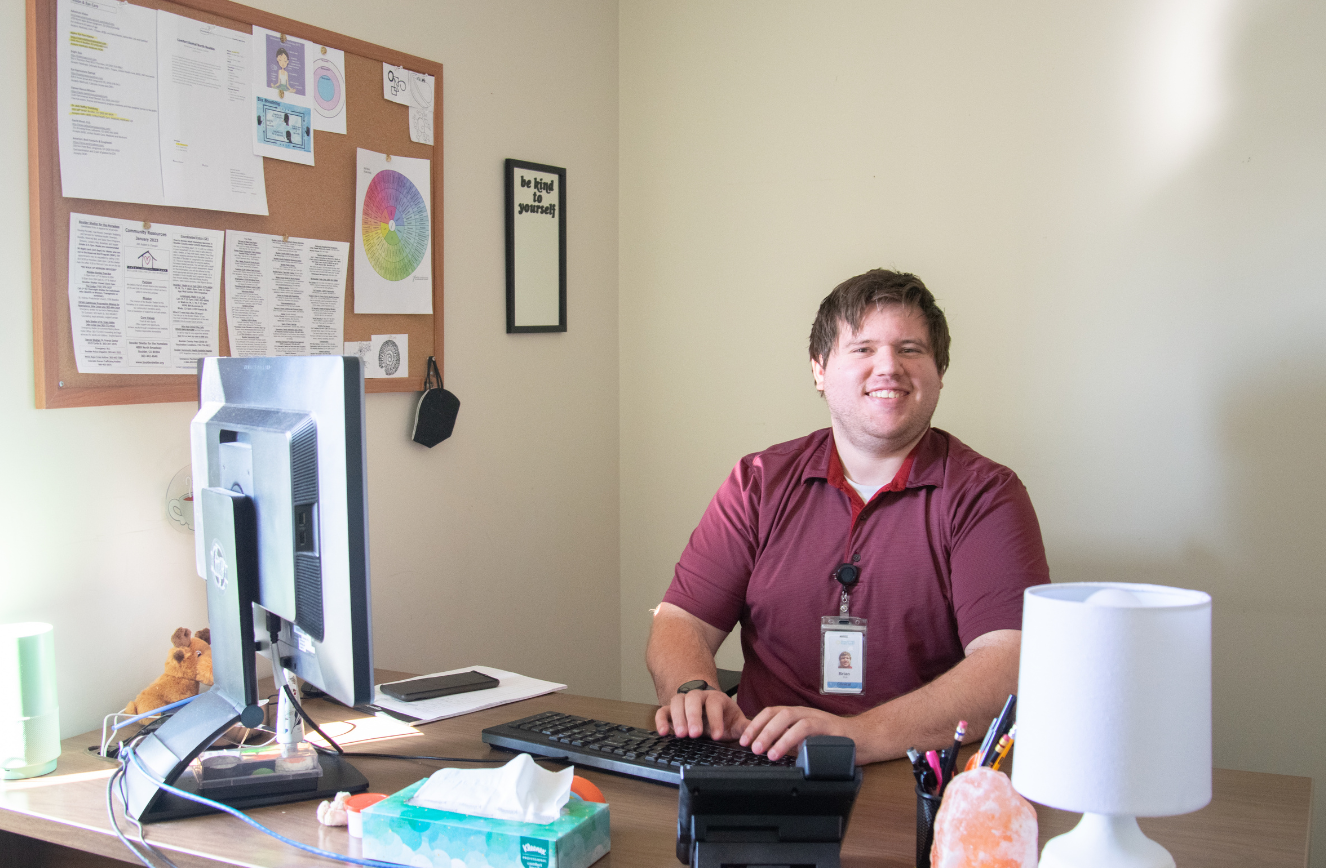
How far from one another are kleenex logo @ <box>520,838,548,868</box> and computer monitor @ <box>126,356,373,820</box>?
26 centimetres

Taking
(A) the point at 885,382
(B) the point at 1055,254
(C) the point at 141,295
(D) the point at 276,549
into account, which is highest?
(B) the point at 1055,254

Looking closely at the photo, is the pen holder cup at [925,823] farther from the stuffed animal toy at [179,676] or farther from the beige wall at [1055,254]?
the beige wall at [1055,254]

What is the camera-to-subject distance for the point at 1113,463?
2383 mm

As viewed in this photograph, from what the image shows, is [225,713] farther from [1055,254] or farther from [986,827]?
[1055,254]

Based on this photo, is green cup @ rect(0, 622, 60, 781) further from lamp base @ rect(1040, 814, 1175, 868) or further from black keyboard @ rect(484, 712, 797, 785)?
lamp base @ rect(1040, 814, 1175, 868)

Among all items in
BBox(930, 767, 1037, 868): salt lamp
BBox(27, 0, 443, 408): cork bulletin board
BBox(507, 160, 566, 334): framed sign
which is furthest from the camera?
BBox(507, 160, 566, 334): framed sign

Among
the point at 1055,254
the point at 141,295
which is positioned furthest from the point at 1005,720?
the point at 1055,254

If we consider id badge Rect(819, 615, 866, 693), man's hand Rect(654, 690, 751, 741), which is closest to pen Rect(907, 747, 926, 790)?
man's hand Rect(654, 690, 751, 741)

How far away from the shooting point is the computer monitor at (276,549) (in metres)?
1.16

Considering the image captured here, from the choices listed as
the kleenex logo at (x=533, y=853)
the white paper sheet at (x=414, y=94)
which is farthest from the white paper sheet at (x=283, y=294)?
the kleenex logo at (x=533, y=853)

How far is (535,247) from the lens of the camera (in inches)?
106

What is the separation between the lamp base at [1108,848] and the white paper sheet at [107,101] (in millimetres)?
1659

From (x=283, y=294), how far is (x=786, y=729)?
1.26 meters

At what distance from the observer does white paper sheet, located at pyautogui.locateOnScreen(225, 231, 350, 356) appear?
75.2 inches
